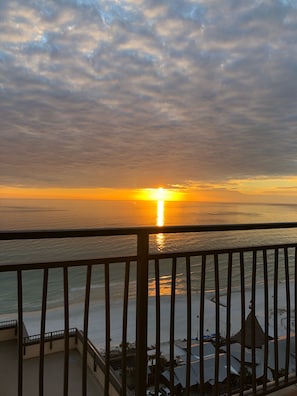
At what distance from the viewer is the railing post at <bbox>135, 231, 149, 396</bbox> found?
4.64ft

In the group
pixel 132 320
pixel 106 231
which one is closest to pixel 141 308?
pixel 106 231

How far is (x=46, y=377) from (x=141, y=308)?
188 inches

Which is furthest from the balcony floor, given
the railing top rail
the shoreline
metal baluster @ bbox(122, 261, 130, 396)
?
the shoreline

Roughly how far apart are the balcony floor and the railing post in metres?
3.81

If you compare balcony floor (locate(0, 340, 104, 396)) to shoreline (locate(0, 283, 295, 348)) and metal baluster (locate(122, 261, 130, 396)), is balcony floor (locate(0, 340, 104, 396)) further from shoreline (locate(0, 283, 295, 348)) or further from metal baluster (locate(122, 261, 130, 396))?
shoreline (locate(0, 283, 295, 348))

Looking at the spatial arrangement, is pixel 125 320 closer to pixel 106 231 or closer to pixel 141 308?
pixel 141 308

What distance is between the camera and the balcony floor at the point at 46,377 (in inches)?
179

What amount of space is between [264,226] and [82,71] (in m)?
4.16

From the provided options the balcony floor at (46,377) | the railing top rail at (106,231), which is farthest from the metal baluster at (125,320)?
the balcony floor at (46,377)

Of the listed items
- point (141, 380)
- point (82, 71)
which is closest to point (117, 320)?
point (82, 71)

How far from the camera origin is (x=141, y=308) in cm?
144

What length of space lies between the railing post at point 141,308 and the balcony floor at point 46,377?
381 cm

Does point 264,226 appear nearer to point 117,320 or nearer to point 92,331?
point 92,331

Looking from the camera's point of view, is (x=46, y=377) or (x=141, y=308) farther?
(x=46, y=377)
